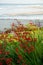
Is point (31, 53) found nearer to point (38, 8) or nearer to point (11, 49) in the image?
point (11, 49)

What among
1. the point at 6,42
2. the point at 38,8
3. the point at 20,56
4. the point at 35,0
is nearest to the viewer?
the point at 20,56

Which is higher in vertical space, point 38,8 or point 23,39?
point 23,39

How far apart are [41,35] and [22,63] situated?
67cm

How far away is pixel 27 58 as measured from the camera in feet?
15.4

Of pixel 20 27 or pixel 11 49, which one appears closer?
pixel 11 49

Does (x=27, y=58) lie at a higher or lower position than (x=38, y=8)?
higher

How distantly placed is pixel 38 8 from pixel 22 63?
9.89 meters

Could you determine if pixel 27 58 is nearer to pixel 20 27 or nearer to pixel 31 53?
pixel 31 53

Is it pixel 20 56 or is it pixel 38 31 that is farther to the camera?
pixel 38 31

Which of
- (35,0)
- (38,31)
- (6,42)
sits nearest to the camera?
(6,42)

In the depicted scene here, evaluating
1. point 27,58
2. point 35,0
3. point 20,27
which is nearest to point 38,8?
point 35,0

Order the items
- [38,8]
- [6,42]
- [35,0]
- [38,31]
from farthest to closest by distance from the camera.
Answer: [35,0], [38,8], [38,31], [6,42]

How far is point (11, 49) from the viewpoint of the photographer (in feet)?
15.8

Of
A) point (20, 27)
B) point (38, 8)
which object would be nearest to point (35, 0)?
point (38, 8)
